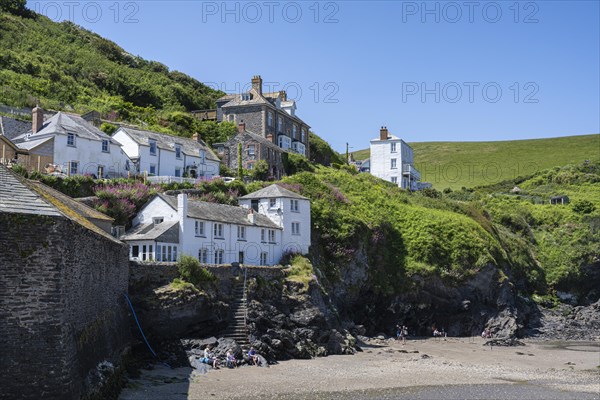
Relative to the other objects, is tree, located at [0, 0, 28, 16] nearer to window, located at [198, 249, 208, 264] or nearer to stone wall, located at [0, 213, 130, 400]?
window, located at [198, 249, 208, 264]

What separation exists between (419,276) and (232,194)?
52.7ft

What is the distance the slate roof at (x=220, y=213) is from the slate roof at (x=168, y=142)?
11808 millimetres

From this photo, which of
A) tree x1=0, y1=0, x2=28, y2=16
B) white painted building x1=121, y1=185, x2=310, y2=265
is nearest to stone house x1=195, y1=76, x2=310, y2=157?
white painted building x1=121, y1=185, x2=310, y2=265

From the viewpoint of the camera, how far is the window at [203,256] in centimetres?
3941

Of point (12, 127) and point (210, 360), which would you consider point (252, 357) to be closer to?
point (210, 360)

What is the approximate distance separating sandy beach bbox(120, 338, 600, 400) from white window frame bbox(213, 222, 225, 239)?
34.8 ft

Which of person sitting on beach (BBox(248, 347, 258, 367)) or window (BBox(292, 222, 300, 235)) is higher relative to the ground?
window (BBox(292, 222, 300, 235))

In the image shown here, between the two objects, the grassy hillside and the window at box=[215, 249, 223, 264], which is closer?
the window at box=[215, 249, 223, 264]

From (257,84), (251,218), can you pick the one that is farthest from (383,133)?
(251,218)

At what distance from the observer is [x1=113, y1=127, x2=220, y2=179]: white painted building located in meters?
51.1

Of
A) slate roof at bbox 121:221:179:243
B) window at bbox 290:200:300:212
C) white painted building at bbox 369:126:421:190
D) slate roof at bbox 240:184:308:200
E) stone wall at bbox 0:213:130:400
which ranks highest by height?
white painted building at bbox 369:126:421:190

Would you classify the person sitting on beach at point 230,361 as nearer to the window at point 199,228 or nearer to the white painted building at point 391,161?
the window at point 199,228

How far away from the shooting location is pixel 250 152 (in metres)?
61.5

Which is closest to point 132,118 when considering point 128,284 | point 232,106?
point 232,106
